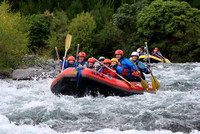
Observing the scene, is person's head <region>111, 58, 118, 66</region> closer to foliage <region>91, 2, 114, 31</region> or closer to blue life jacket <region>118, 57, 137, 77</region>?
blue life jacket <region>118, 57, 137, 77</region>

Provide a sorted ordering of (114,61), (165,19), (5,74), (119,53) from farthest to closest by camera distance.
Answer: (165,19), (5,74), (119,53), (114,61)

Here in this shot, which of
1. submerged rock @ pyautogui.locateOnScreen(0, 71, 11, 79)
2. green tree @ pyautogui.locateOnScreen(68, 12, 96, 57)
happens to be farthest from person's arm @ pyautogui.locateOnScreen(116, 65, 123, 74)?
green tree @ pyautogui.locateOnScreen(68, 12, 96, 57)

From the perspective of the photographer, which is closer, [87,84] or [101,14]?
[87,84]

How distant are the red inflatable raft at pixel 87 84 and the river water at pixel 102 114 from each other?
21 centimetres

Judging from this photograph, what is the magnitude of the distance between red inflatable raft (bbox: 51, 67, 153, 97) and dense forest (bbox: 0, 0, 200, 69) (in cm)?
733

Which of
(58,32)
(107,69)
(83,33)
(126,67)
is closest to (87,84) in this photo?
(107,69)

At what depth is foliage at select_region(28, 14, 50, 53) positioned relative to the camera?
101 ft

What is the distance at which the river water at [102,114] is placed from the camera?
5586 millimetres

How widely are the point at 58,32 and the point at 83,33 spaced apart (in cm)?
345

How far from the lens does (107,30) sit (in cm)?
3014

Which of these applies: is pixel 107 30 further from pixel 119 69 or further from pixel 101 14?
pixel 119 69

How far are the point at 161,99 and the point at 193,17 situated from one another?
17.7 m

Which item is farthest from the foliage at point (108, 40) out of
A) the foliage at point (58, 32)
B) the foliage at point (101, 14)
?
the foliage at point (58, 32)

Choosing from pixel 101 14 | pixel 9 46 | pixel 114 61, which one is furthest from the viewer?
pixel 101 14
